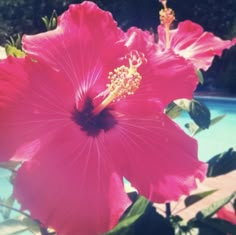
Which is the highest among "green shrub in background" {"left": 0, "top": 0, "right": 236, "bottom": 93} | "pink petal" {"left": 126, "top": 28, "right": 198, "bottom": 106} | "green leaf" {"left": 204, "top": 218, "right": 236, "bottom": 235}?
"pink petal" {"left": 126, "top": 28, "right": 198, "bottom": 106}

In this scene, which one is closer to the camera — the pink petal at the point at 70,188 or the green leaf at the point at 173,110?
the pink petal at the point at 70,188

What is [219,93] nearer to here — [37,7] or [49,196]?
[37,7]

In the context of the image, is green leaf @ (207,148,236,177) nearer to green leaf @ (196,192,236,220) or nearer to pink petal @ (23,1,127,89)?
green leaf @ (196,192,236,220)

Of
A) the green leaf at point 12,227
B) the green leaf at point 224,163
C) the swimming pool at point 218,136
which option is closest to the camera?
the green leaf at point 12,227

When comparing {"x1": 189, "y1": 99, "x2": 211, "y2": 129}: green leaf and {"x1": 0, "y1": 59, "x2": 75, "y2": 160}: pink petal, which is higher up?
{"x1": 0, "y1": 59, "x2": 75, "y2": 160}: pink petal

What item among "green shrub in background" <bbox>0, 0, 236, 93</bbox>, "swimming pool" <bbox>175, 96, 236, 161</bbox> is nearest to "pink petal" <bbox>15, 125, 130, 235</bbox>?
"swimming pool" <bbox>175, 96, 236, 161</bbox>

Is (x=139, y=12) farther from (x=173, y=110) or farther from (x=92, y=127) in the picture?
(x=92, y=127)

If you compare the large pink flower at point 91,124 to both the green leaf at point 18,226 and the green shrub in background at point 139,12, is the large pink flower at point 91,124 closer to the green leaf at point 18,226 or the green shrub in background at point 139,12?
the green leaf at point 18,226

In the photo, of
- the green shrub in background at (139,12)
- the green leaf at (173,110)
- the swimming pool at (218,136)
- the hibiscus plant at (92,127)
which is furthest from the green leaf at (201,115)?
the green shrub in background at (139,12)
